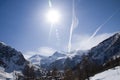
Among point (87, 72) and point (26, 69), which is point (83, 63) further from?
point (26, 69)

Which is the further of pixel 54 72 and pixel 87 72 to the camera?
pixel 54 72

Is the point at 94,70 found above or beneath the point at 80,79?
above

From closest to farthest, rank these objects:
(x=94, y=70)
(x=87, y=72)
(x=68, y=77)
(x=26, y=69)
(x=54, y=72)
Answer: (x=26, y=69), (x=87, y=72), (x=68, y=77), (x=54, y=72), (x=94, y=70)

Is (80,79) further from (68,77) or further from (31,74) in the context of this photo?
(31,74)

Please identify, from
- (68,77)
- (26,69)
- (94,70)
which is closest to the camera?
(26,69)

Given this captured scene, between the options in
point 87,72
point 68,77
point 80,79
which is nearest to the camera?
point 87,72

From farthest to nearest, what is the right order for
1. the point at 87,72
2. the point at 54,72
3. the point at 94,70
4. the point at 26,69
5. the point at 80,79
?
the point at 94,70 → the point at 54,72 → the point at 80,79 → the point at 87,72 → the point at 26,69

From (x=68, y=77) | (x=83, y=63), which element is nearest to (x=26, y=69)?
(x=83, y=63)

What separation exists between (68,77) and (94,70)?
55.4m

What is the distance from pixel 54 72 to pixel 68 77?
18702 mm

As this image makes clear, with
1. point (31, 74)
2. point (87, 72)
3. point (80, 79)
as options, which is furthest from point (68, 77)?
point (31, 74)

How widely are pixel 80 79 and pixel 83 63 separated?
23.0 metres

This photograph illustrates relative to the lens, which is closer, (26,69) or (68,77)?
(26,69)

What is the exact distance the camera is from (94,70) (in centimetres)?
13025
